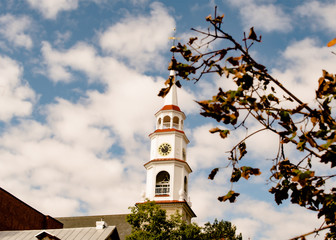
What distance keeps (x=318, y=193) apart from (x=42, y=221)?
4388 centimetres

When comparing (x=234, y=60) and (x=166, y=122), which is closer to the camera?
(x=234, y=60)

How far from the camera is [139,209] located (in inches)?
1339

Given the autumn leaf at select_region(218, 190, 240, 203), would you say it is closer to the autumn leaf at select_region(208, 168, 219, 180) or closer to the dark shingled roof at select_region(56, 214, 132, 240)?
the autumn leaf at select_region(208, 168, 219, 180)

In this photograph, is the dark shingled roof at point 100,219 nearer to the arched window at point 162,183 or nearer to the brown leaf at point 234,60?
the arched window at point 162,183

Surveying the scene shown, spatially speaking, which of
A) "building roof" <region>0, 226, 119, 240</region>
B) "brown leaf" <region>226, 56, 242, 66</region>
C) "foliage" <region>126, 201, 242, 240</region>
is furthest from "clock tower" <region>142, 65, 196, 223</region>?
"brown leaf" <region>226, 56, 242, 66</region>

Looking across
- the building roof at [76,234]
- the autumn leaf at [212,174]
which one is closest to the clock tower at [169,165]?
the building roof at [76,234]

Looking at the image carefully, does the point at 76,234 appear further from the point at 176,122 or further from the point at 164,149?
the point at 176,122

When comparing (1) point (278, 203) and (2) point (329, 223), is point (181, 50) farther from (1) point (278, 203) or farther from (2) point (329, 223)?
(2) point (329, 223)

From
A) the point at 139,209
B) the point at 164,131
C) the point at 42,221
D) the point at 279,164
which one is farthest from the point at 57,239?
the point at 279,164

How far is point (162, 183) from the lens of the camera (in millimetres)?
44625

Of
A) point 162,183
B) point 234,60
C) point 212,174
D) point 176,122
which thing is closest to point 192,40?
point 234,60

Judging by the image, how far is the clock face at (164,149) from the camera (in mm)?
46284

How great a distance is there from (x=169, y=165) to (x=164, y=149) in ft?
7.53

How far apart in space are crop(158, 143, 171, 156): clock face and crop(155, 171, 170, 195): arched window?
7.02 ft
